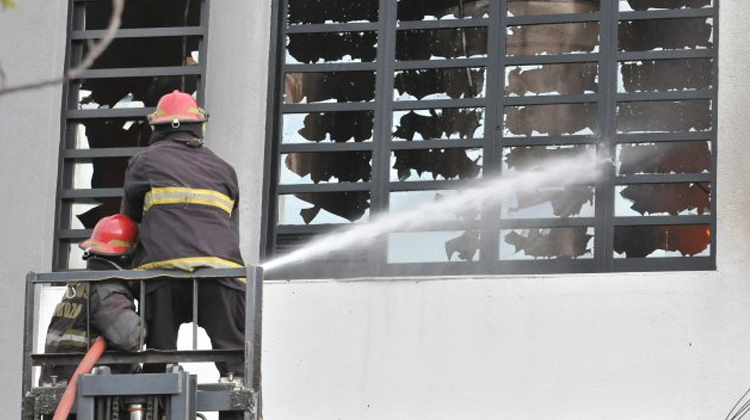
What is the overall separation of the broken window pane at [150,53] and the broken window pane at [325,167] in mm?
863

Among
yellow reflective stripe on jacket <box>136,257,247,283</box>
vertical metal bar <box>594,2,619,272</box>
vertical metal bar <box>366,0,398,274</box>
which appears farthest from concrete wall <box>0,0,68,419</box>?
vertical metal bar <box>594,2,619,272</box>

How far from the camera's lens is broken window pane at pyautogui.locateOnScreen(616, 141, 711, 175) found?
10766 millimetres

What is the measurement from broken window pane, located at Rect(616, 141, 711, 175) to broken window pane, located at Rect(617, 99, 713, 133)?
9 centimetres

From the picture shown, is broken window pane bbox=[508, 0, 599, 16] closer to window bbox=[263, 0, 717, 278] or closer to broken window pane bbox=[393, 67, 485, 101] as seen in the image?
window bbox=[263, 0, 717, 278]

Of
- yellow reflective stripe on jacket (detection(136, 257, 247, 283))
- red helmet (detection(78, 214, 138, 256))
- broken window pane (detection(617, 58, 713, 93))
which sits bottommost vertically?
yellow reflective stripe on jacket (detection(136, 257, 247, 283))

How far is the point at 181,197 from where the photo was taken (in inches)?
336

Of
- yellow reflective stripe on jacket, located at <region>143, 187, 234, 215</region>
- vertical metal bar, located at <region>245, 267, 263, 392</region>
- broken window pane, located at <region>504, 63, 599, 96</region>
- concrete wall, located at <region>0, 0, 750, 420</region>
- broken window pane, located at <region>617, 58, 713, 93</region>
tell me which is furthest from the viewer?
broken window pane, located at <region>504, 63, 599, 96</region>

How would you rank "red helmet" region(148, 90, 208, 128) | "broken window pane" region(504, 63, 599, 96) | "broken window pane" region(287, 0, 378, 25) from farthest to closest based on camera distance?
1. "broken window pane" region(287, 0, 378, 25)
2. "broken window pane" region(504, 63, 599, 96)
3. "red helmet" region(148, 90, 208, 128)

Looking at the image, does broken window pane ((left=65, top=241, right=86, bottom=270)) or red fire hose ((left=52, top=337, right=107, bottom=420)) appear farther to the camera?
broken window pane ((left=65, top=241, right=86, bottom=270))

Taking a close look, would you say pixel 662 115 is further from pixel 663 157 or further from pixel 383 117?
pixel 383 117

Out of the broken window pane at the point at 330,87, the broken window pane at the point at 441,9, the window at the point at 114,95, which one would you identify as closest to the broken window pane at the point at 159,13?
the window at the point at 114,95

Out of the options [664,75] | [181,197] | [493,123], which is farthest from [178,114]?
[664,75]

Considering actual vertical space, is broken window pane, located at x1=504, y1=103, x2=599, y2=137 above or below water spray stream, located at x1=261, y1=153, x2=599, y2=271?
above

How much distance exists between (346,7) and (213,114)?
0.99 m
